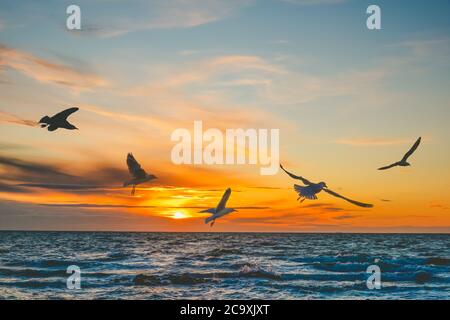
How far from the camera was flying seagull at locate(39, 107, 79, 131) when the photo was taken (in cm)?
1714

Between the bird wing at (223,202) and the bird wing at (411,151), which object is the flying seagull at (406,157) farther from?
the bird wing at (223,202)

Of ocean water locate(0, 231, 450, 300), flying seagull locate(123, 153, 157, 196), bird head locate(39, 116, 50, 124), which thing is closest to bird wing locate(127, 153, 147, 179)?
flying seagull locate(123, 153, 157, 196)

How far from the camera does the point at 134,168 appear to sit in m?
16.7

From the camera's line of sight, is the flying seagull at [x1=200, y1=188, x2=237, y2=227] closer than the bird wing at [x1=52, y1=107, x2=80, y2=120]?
Yes

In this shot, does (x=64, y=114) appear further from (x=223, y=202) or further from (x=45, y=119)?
(x=223, y=202)

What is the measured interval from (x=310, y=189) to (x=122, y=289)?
1177 centimetres

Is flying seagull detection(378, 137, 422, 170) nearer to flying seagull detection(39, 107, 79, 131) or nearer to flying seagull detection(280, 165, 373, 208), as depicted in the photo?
flying seagull detection(280, 165, 373, 208)

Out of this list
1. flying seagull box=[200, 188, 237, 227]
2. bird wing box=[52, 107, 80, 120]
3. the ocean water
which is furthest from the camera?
the ocean water

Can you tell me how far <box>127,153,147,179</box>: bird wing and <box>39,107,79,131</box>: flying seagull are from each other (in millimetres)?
2050

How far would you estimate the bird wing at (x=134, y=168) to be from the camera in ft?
54.5

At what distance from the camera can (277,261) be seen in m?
42.2

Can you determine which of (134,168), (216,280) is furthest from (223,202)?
(216,280)
